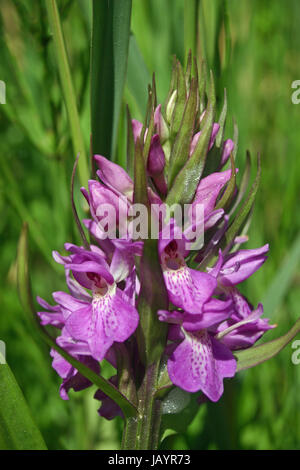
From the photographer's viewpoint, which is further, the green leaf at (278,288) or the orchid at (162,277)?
the green leaf at (278,288)

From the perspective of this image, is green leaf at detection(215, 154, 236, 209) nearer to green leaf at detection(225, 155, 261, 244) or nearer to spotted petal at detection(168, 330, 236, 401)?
green leaf at detection(225, 155, 261, 244)

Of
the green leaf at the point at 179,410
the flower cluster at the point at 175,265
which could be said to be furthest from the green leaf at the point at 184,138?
the green leaf at the point at 179,410

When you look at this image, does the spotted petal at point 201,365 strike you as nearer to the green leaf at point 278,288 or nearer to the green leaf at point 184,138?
the green leaf at point 184,138

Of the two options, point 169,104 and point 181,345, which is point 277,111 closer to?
point 169,104

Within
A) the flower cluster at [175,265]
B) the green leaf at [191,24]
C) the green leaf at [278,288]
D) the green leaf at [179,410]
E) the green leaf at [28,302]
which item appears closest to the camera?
the green leaf at [28,302]

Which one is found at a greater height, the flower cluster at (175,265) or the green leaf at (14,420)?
the flower cluster at (175,265)

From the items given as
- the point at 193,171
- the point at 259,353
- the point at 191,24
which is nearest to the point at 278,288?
the point at 259,353

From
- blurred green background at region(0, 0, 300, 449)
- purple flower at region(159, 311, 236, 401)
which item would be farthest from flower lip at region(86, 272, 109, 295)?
blurred green background at region(0, 0, 300, 449)
